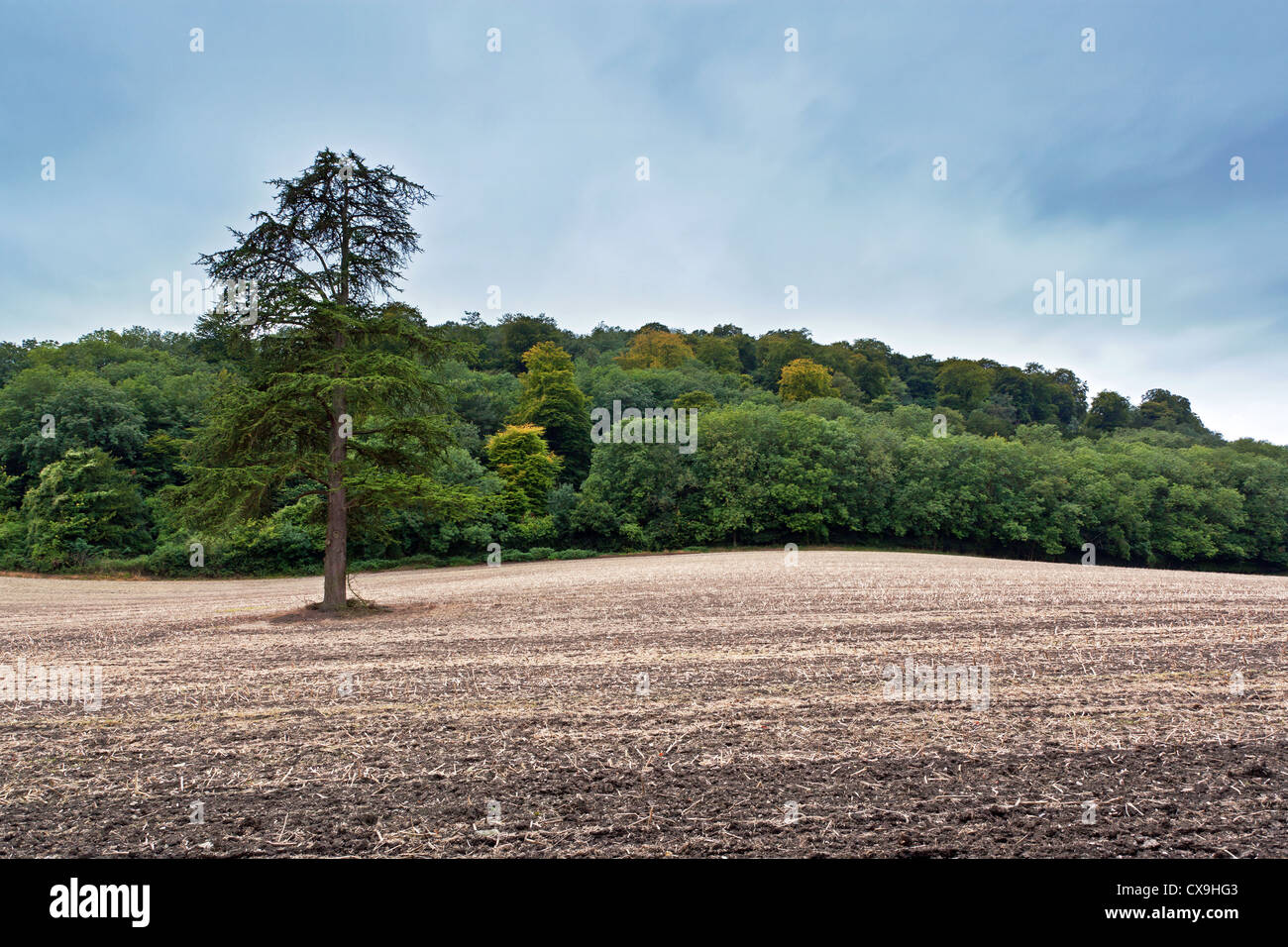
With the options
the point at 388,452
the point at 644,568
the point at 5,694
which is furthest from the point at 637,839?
the point at 644,568

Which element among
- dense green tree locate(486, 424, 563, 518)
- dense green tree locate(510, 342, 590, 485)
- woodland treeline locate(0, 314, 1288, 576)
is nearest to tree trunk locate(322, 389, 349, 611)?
woodland treeline locate(0, 314, 1288, 576)

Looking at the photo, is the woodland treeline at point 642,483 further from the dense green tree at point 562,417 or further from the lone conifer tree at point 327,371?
the lone conifer tree at point 327,371

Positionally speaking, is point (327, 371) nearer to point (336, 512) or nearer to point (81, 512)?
point (336, 512)

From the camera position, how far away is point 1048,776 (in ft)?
21.3

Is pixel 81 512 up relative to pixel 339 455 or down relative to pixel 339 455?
down

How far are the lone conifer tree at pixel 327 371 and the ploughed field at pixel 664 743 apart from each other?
3830 millimetres

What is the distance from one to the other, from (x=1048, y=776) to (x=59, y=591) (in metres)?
42.8

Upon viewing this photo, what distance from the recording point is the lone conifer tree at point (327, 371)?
17703 millimetres

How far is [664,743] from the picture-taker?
24.9ft

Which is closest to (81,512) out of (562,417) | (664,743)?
(562,417)

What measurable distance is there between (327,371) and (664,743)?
14770 mm

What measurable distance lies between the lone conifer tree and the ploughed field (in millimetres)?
3830
